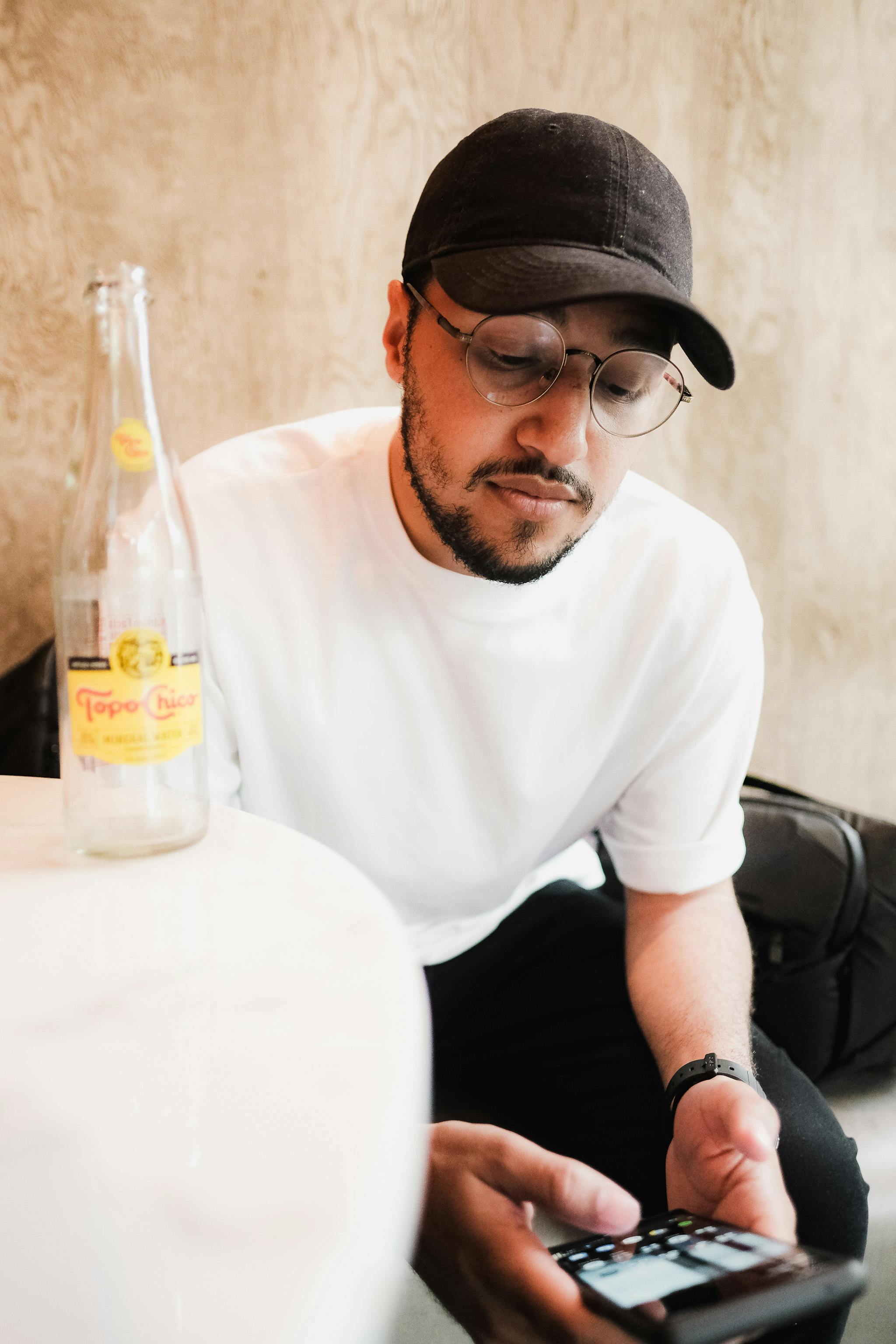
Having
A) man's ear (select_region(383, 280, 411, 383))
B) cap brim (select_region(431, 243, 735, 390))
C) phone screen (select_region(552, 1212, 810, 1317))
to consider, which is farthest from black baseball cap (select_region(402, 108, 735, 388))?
phone screen (select_region(552, 1212, 810, 1317))

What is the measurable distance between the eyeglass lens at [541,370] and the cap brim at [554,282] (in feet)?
0.09

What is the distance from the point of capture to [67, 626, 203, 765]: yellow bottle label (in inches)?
21.0

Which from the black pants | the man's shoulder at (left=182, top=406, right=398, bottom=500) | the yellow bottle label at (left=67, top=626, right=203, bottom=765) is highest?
the man's shoulder at (left=182, top=406, right=398, bottom=500)

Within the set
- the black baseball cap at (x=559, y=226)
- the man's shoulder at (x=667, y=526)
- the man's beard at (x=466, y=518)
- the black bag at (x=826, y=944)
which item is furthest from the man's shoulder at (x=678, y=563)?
the black bag at (x=826, y=944)

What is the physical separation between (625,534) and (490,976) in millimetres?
605

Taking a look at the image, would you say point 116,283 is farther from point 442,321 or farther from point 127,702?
point 442,321

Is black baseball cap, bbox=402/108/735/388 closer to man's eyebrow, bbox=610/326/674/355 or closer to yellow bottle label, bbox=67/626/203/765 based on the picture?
man's eyebrow, bbox=610/326/674/355

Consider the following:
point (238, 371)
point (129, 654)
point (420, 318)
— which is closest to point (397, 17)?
point (238, 371)

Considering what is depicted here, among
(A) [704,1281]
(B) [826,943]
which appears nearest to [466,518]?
(A) [704,1281]

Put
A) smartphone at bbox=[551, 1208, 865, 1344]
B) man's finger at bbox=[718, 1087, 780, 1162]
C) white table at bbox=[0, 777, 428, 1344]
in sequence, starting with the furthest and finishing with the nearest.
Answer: man's finger at bbox=[718, 1087, 780, 1162] < smartphone at bbox=[551, 1208, 865, 1344] < white table at bbox=[0, 777, 428, 1344]

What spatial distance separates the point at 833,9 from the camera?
184 centimetres

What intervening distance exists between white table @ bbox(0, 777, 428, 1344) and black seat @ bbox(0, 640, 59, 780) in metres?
0.65

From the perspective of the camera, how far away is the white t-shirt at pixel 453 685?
3.29ft

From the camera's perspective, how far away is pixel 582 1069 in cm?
106
